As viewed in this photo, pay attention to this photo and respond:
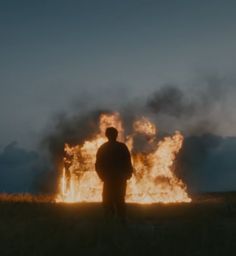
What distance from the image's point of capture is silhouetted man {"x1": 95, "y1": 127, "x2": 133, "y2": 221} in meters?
15.4

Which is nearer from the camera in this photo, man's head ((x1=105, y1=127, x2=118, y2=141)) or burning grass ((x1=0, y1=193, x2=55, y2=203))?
man's head ((x1=105, y1=127, x2=118, y2=141))

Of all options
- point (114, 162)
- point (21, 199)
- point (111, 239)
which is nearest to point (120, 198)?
point (114, 162)

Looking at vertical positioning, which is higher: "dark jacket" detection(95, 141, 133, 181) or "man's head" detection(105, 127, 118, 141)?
"man's head" detection(105, 127, 118, 141)

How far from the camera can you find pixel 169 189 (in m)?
29.2

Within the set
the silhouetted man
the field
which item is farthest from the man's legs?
the field

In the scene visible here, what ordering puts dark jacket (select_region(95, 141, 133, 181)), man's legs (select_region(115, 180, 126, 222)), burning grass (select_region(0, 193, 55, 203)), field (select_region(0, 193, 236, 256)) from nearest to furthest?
field (select_region(0, 193, 236, 256)), man's legs (select_region(115, 180, 126, 222)), dark jacket (select_region(95, 141, 133, 181)), burning grass (select_region(0, 193, 55, 203))

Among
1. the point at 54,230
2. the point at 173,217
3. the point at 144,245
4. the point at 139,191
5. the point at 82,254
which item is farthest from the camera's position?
the point at 139,191

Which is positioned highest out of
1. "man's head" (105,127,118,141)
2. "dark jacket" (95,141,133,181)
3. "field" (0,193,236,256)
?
"man's head" (105,127,118,141)

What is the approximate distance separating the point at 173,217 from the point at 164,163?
→ 1299 centimetres

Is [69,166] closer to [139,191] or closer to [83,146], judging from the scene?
[83,146]

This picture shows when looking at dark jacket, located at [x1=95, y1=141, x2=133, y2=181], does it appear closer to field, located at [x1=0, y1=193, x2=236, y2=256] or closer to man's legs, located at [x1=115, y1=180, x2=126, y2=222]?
man's legs, located at [x1=115, y1=180, x2=126, y2=222]

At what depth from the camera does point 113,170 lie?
15508 millimetres

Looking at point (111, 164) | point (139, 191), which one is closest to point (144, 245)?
point (111, 164)

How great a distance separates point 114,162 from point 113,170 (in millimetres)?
184
